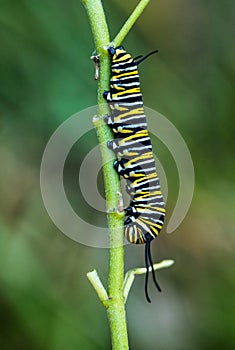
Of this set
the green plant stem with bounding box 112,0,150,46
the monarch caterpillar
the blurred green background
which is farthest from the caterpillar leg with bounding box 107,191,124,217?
the blurred green background

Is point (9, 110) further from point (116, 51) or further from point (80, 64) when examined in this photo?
point (116, 51)

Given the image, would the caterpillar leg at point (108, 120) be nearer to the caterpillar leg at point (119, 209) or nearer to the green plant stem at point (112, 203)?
the green plant stem at point (112, 203)

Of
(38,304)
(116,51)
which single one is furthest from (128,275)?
(38,304)

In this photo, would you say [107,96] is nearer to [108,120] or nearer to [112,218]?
[108,120]

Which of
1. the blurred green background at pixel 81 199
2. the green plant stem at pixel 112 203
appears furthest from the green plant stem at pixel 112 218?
the blurred green background at pixel 81 199

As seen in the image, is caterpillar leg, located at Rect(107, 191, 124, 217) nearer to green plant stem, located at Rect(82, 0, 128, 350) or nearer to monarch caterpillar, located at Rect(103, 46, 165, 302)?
green plant stem, located at Rect(82, 0, 128, 350)

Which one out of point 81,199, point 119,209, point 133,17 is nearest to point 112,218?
point 119,209
